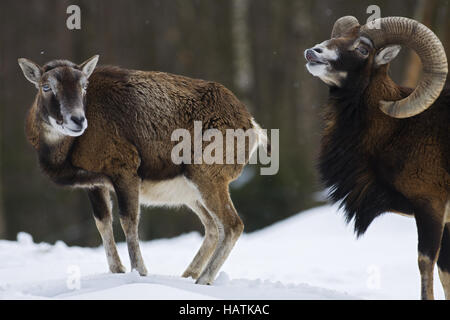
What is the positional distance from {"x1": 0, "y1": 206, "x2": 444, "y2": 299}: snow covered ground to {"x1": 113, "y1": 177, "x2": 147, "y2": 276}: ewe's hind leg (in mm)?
317

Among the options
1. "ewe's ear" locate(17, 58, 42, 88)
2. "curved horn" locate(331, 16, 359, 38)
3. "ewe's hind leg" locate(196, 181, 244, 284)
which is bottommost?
"ewe's hind leg" locate(196, 181, 244, 284)

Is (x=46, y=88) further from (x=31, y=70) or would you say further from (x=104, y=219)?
(x=104, y=219)

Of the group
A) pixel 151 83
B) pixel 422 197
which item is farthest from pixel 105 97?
pixel 422 197

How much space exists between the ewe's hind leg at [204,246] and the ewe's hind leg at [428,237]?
2274 mm

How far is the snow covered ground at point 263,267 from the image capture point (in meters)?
6.16

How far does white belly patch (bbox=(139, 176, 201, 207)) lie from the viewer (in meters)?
7.38

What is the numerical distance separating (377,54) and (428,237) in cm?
181

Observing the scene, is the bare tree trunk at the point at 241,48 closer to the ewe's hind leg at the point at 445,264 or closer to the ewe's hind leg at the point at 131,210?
the ewe's hind leg at the point at 131,210

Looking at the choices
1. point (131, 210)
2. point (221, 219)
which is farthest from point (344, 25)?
point (131, 210)

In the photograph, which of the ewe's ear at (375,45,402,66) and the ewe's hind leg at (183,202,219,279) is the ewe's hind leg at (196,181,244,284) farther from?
the ewe's ear at (375,45,402,66)

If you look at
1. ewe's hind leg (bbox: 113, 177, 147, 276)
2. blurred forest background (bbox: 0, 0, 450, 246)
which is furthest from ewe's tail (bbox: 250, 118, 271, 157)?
blurred forest background (bbox: 0, 0, 450, 246)

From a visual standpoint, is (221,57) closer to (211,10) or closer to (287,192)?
(211,10)

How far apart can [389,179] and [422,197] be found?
1.15ft

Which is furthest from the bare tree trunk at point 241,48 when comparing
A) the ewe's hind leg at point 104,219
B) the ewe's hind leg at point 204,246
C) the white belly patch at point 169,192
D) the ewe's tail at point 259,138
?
the ewe's hind leg at point 104,219
